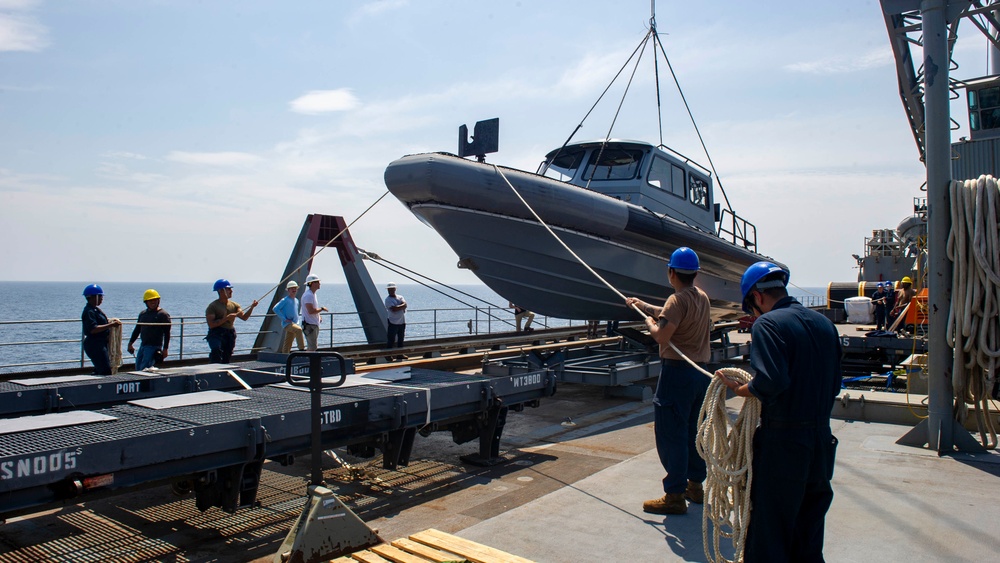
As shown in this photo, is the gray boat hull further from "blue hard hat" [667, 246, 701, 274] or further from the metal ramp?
"blue hard hat" [667, 246, 701, 274]

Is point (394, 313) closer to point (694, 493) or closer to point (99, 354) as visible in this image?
point (99, 354)

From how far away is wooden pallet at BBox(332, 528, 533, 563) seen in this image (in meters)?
2.94

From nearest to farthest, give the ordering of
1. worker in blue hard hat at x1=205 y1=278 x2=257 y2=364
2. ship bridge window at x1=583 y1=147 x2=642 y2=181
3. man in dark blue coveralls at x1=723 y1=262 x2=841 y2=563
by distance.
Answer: man in dark blue coveralls at x1=723 y1=262 x2=841 y2=563 → worker in blue hard hat at x1=205 y1=278 x2=257 y2=364 → ship bridge window at x1=583 y1=147 x2=642 y2=181

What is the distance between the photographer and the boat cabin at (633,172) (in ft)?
33.0

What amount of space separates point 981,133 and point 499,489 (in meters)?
15.3

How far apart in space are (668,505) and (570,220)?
486 cm

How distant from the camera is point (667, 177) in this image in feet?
34.8

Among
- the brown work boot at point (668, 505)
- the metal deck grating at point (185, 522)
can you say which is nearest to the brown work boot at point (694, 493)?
the brown work boot at point (668, 505)

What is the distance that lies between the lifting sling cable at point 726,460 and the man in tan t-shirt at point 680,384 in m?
0.78

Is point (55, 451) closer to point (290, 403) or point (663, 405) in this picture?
point (290, 403)

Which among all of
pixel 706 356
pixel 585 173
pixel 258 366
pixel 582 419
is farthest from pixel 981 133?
pixel 258 366

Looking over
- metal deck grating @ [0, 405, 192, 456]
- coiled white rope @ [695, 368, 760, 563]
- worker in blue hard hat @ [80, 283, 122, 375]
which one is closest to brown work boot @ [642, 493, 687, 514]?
coiled white rope @ [695, 368, 760, 563]

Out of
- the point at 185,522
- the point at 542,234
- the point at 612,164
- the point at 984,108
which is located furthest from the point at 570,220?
the point at 984,108

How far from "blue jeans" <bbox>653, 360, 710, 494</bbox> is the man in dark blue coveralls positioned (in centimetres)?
120
